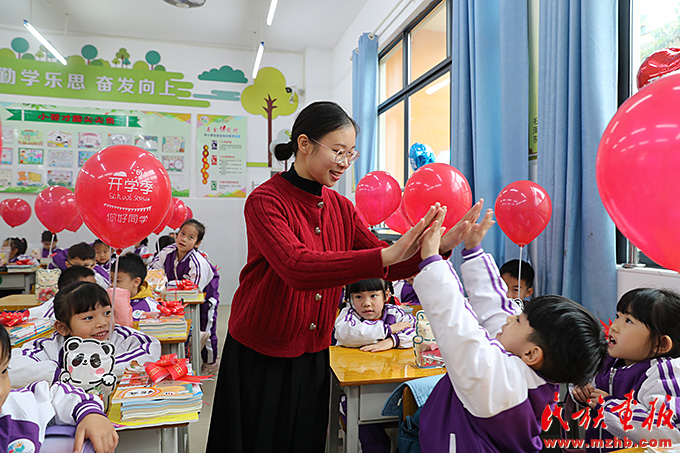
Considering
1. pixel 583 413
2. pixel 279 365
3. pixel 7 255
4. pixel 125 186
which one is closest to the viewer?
pixel 279 365

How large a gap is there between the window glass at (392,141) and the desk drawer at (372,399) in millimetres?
3636

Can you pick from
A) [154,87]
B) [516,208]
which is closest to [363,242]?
[516,208]

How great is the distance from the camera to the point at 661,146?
2.73 feet

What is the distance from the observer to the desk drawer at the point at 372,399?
5.49 ft

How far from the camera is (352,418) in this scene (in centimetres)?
167

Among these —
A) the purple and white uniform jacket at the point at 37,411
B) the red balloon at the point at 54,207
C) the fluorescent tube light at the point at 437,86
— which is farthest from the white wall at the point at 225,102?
the purple and white uniform jacket at the point at 37,411

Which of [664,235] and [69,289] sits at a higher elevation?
[664,235]

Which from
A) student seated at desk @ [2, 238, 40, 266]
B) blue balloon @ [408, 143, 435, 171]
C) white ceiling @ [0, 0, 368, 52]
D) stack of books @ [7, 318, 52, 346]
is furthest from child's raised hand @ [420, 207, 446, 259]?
student seated at desk @ [2, 238, 40, 266]

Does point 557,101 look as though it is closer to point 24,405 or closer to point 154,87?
point 24,405

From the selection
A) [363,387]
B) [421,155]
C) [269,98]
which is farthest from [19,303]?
[269,98]

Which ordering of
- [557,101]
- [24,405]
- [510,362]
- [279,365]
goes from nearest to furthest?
1. [510,362]
2. [24,405]
3. [279,365]
4. [557,101]

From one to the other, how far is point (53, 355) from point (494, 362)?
151 cm

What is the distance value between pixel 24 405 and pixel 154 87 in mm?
6226

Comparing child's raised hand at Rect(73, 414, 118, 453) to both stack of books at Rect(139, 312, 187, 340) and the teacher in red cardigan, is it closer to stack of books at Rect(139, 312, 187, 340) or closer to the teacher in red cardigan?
the teacher in red cardigan
